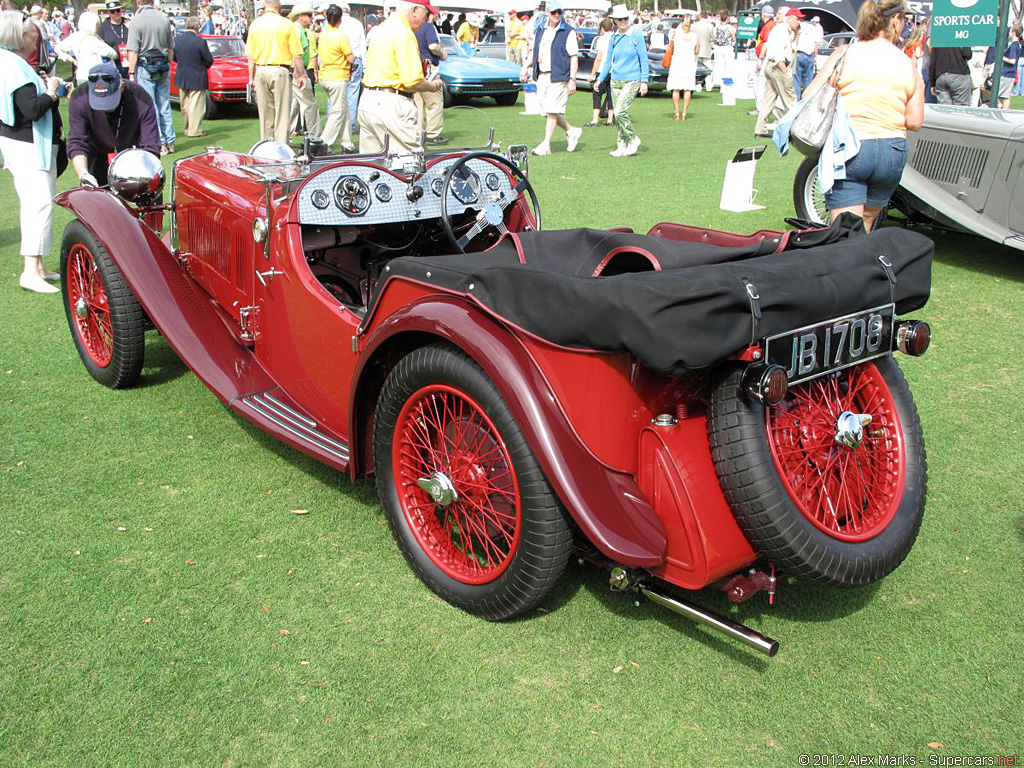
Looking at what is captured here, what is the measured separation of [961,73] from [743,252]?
11052mm

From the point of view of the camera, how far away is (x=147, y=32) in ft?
37.8

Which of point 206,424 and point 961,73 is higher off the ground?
point 961,73

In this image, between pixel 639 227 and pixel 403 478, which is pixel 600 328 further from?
pixel 639 227

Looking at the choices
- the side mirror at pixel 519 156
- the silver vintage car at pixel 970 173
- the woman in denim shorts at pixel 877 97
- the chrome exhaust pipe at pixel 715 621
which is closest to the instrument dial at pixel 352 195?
the side mirror at pixel 519 156

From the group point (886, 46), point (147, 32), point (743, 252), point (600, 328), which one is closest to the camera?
point (600, 328)

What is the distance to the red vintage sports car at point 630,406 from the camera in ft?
7.89

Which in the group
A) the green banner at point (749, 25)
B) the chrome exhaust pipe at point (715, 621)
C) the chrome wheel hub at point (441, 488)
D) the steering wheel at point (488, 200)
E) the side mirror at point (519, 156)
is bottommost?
the chrome exhaust pipe at point (715, 621)

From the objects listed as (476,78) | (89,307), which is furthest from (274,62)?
(89,307)

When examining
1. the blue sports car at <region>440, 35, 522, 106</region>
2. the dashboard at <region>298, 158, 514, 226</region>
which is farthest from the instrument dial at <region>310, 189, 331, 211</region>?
the blue sports car at <region>440, 35, 522, 106</region>

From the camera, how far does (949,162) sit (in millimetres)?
6980

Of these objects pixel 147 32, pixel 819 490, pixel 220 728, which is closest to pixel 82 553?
pixel 220 728

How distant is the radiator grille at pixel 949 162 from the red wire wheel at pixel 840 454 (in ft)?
15.9

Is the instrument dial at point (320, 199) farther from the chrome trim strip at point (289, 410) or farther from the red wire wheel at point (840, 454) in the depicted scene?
the red wire wheel at point (840, 454)

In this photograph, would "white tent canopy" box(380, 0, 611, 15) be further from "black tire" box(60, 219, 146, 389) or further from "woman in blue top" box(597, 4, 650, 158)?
"black tire" box(60, 219, 146, 389)
